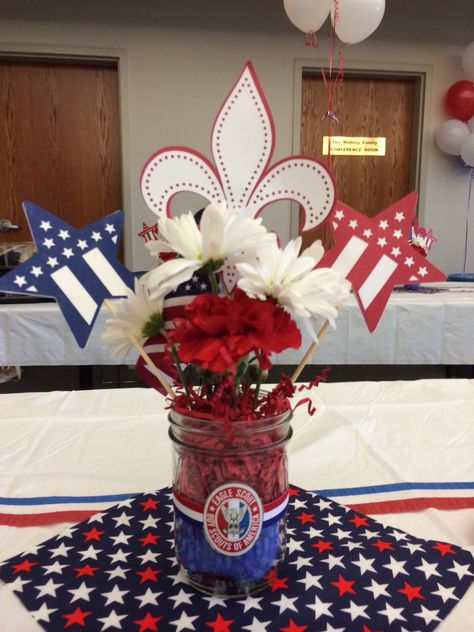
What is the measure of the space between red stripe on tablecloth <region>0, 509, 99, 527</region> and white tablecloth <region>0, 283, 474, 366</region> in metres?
1.11

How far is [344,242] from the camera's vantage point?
462 mm

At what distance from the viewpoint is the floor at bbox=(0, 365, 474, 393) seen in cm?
264

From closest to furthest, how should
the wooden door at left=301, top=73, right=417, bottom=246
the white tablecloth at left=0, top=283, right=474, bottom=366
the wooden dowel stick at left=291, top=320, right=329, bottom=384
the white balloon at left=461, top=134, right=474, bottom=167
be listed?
the wooden dowel stick at left=291, top=320, right=329, bottom=384 → the white tablecloth at left=0, top=283, right=474, bottom=366 → the white balloon at left=461, top=134, right=474, bottom=167 → the wooden door at left=301, top=73, right=417, bottom=246

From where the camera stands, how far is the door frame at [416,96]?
343cm

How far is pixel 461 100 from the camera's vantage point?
135 inches

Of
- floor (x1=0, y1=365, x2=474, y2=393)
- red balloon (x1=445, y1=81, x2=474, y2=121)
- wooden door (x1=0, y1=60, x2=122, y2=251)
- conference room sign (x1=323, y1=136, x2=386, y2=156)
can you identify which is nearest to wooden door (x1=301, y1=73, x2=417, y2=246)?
conference room sign (x1=323, y1=136, x2=386, y2=156)

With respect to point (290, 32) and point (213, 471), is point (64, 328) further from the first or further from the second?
point (290, 32)

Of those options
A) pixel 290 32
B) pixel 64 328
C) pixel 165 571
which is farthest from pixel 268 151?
pixel 290 32

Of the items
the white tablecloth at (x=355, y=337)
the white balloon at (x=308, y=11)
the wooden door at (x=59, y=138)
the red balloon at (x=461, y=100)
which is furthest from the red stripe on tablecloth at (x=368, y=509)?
the red balloon at (x=461, y=100)

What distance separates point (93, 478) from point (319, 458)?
30cm

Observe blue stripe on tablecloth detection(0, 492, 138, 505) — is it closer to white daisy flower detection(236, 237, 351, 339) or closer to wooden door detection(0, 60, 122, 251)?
white daisy flower detection(236, 237, 351, 339)

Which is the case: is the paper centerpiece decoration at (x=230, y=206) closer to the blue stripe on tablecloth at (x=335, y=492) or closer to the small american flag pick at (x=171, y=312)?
the small american flag pick at (x=171, y=312)

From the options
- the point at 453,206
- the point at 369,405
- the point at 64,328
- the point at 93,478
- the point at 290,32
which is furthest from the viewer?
the point at 453,206

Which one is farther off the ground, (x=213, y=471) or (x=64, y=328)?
(x=213, y=471)
